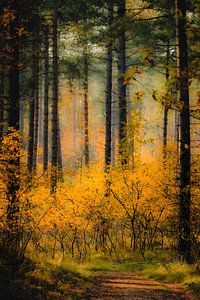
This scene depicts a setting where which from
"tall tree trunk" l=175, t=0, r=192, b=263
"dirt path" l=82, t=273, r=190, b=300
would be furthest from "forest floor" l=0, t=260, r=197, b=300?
"tall tree trunk" l=175, t=0, r=192, b=263

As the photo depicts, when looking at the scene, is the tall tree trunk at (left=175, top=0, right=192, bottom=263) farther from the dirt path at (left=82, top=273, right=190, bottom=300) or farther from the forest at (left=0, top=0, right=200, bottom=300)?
the dirt path at (left=82, top=273, right=190, bottom=300)

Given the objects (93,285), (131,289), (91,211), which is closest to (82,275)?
(93,285)

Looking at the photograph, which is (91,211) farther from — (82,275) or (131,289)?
(131,289)

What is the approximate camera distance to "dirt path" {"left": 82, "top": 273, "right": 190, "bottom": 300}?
7755mm

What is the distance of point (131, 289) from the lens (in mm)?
8406

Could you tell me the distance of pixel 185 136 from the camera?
9680 millimetres

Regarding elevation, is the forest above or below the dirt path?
above

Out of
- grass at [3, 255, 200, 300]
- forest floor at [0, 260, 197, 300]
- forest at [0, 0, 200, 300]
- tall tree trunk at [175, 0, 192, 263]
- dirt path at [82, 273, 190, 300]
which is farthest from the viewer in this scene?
tall tree trunk at [175, 0, 192, 263]

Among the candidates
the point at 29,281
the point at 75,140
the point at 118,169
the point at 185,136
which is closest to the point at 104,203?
the point at 118,169

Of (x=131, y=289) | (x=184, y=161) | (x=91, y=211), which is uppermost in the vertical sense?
(x=184, y=161)

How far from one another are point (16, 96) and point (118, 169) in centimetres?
507

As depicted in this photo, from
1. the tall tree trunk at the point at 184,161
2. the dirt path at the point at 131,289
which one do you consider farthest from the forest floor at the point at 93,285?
the tall tree trunk at the point at 184,161

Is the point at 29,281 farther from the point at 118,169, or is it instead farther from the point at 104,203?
the point at 118,169

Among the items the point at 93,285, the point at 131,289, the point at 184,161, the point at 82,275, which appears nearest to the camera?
the point at 131,289
